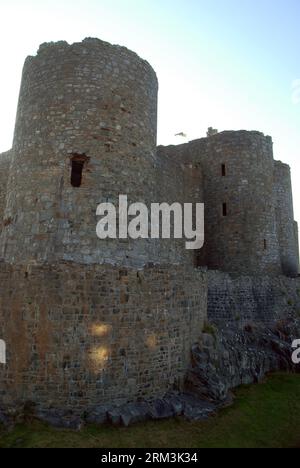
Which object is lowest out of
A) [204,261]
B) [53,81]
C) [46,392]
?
[46,392]

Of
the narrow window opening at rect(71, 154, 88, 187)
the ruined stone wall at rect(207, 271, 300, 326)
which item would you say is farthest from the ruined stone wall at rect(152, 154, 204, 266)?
the narrow window opening at rect(71, 154, 88, 187)

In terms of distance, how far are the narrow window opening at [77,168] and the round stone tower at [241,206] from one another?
30.8 ft

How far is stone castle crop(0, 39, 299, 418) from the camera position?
8.55 metres

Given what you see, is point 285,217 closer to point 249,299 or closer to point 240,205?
point 240,205

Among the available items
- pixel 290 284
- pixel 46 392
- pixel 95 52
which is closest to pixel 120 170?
pixel 95 52

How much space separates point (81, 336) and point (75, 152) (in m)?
5.49

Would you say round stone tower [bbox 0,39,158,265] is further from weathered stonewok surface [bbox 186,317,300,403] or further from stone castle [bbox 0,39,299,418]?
weathered stonewok surface [bbox 186,317,300,403]

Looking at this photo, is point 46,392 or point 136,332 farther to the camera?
point 136,332

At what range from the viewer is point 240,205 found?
1817cm

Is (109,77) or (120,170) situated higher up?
(109,77)

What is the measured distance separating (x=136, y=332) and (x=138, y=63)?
29.5 ft

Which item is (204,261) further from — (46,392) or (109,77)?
(46,392)

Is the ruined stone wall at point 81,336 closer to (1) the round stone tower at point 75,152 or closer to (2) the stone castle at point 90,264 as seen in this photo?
(2) the stone castle at point 90,264

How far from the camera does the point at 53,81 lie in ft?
37.7
